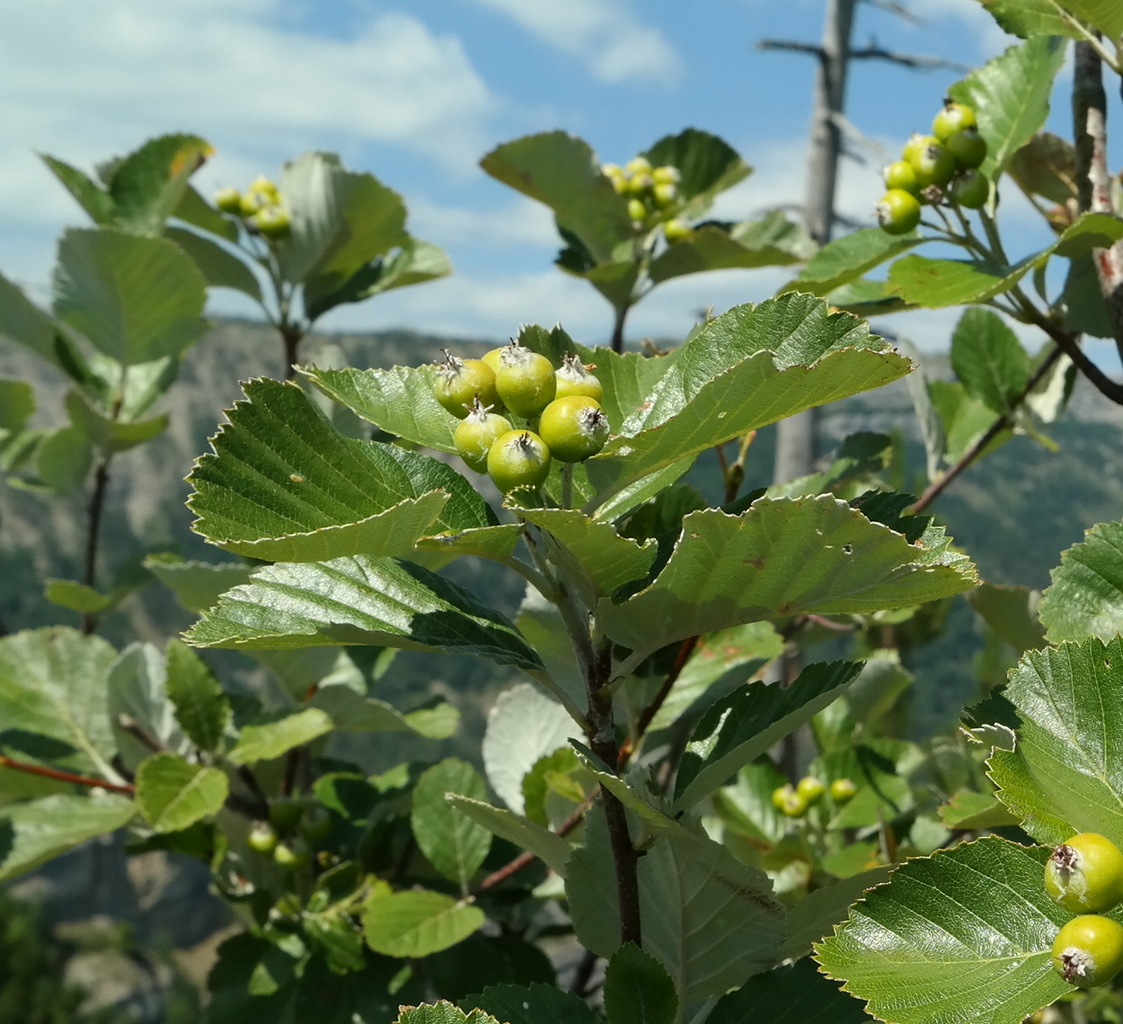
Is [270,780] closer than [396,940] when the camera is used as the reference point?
No

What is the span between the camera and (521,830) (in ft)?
3.12

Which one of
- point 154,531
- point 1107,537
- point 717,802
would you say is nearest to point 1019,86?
point 1107,537

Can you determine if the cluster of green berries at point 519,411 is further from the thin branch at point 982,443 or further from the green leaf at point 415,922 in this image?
the thin branch at point 982,443

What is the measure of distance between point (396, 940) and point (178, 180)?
5.20 feet

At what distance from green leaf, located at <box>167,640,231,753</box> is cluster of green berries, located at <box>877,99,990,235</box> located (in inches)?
50.0

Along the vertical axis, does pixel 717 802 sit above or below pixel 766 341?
below

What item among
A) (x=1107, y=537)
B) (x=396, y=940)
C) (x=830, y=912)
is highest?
(x=1107, y=537)

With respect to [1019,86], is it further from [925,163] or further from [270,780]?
[270,780]

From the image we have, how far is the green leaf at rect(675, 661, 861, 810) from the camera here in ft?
2.68

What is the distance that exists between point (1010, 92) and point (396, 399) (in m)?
1.03

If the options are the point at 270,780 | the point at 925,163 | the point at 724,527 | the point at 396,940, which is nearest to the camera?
the point at 724,527

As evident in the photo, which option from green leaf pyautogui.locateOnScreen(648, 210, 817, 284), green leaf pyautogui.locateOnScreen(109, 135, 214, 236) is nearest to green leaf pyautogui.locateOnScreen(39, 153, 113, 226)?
green leaf pyautogui.locateOnScreen(109, 135, 214, 236)

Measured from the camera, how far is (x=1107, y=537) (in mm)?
1001

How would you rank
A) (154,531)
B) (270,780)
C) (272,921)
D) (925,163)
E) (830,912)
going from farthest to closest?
1. (154,531)
2. (270,780)
3. (272,921)
4. (925,163)
5. (830,912)
